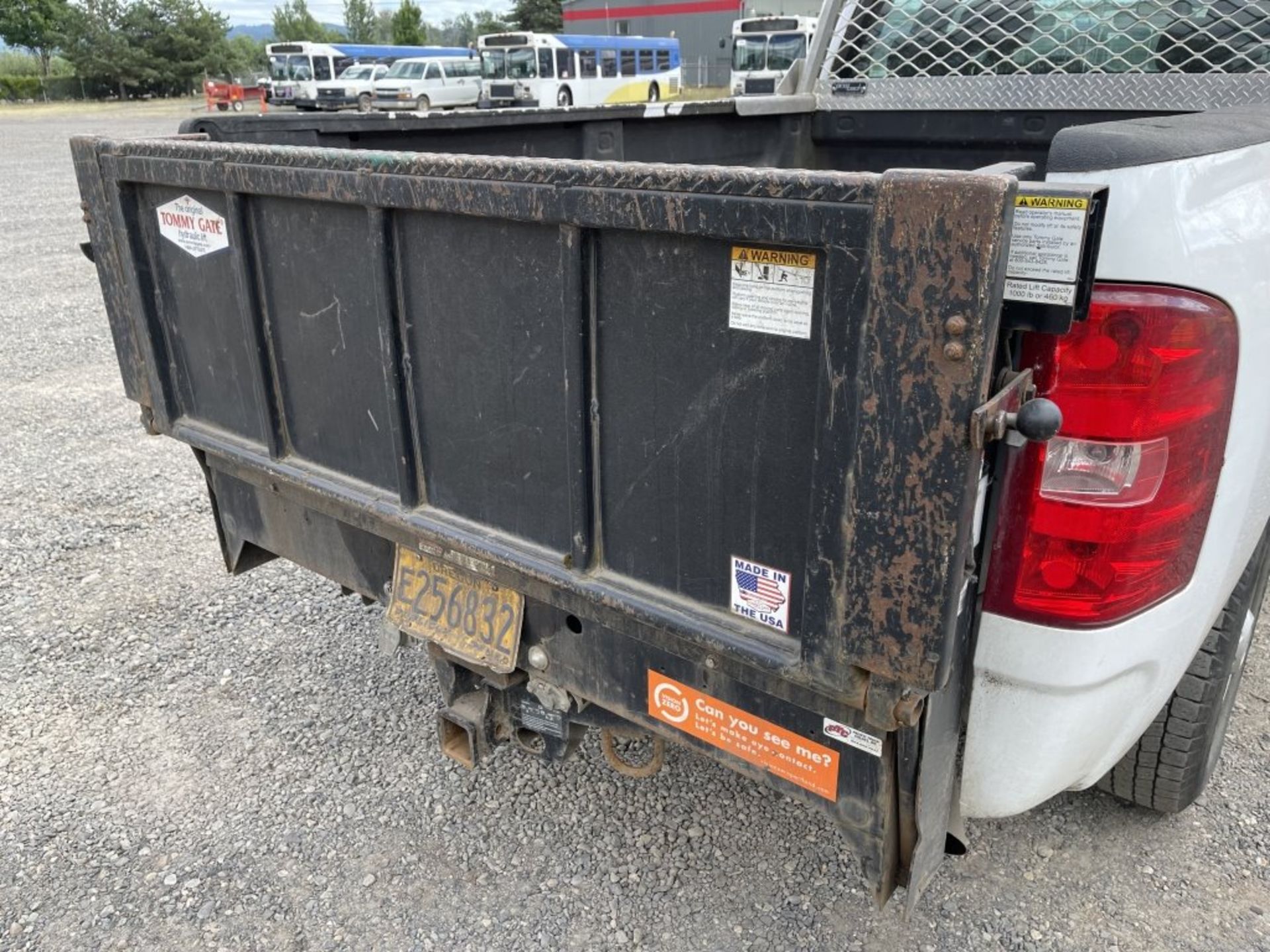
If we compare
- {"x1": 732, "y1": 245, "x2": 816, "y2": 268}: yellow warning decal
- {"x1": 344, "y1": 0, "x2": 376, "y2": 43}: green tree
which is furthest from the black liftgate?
{"x1": 344, "y1": 0, "x2": 376, "y2": 43}: green tree

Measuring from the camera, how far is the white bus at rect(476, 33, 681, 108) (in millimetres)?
30438

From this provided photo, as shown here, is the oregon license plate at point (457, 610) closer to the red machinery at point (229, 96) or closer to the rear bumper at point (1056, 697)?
the rear bumper at point (1056, 697)

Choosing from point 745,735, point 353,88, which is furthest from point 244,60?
point 745,735

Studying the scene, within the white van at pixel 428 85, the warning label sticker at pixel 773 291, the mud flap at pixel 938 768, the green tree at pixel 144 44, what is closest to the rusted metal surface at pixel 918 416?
the warning label sticker at pixel 773 291

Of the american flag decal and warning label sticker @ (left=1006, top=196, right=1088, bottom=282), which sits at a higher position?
warning label sticker @ (left=1006, top=196, right=1088, bottom=282)

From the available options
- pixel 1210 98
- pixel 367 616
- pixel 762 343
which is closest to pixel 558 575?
pixel 762 343

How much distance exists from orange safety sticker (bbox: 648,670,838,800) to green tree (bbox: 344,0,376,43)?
83.3 metres

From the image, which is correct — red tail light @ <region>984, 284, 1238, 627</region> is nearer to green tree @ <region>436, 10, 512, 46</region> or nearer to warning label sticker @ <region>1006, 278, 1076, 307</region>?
warning label sticker @ <region>1006, 278, 1076, 307</region>

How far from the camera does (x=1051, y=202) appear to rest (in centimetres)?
137

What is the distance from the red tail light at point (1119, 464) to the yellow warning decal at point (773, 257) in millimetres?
389

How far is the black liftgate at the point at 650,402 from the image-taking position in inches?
57.6

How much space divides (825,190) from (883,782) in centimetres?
103

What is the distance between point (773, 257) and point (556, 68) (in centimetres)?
3190

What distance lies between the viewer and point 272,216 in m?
2.28
